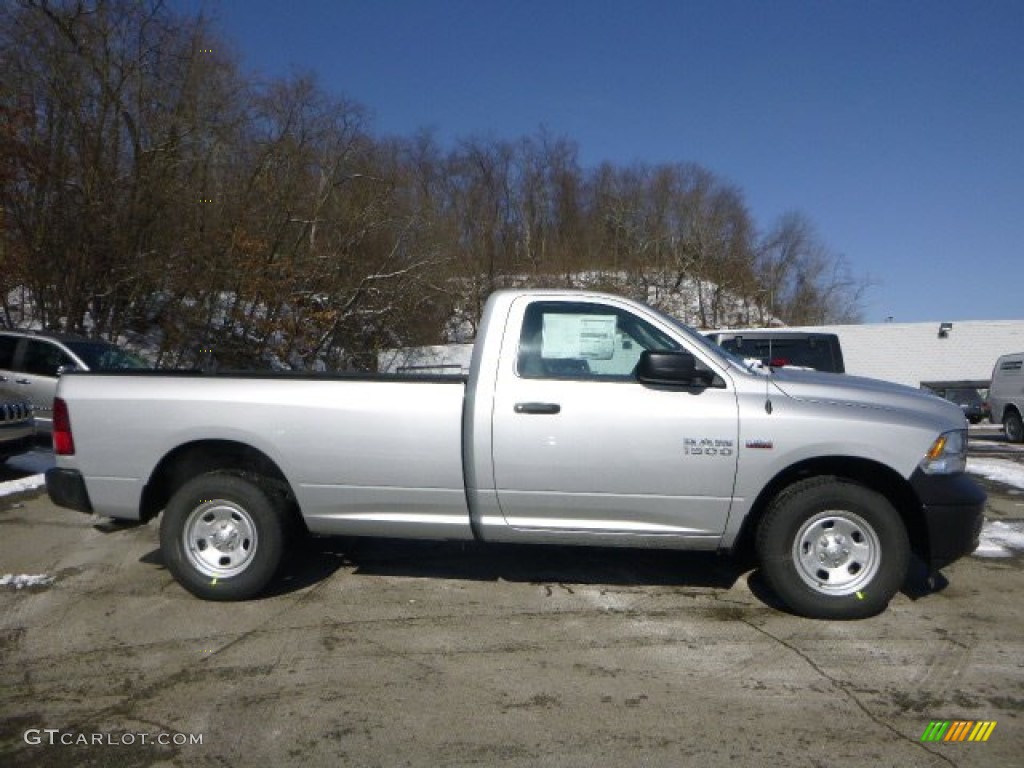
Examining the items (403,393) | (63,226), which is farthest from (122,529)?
(63,226)

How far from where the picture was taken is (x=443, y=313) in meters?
27.1

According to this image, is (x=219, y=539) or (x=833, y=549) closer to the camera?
(x=833, y=549)

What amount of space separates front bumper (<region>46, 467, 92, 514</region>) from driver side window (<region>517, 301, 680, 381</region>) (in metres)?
2.93

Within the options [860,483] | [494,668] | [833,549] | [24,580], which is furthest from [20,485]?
[860,483]

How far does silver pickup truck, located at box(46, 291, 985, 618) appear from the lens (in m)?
4.53

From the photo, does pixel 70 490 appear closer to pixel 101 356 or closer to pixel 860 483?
pixel 860 483

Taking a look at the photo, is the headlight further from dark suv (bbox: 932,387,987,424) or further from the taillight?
dark suv (bbox: 932,387,987,424)

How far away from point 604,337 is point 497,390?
77 centimetres

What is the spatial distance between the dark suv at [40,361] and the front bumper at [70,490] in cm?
690

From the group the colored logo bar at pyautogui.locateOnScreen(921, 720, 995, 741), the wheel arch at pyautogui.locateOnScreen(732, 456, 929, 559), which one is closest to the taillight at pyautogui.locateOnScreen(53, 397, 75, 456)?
the wheel arch at pyautogui.locateOnScreen(732, 456, 929, 559)

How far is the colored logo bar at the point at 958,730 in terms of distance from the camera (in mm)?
3338

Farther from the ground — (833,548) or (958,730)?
(833,548)

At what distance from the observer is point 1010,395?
16.4m

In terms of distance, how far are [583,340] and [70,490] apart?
11.3ft
